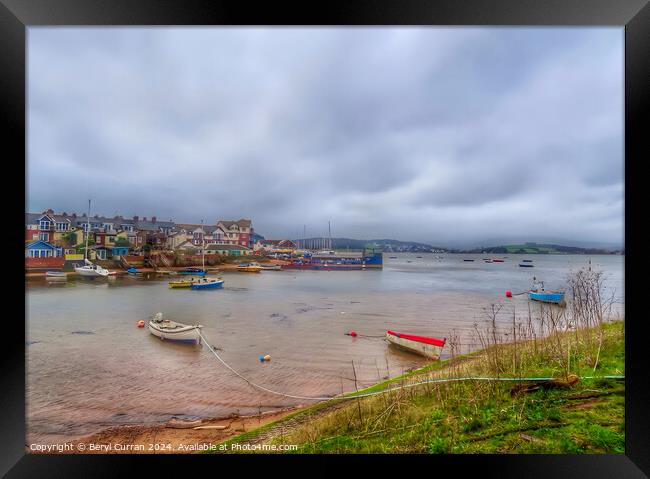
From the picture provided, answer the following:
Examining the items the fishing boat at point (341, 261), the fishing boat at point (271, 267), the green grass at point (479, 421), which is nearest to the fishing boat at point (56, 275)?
the fishing boat at point (271, 267)

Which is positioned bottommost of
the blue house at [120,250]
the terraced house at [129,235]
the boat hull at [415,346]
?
the boat hull at [415,346]

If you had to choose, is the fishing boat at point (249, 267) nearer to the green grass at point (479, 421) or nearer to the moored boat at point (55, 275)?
the moored boat at point (55, 275)

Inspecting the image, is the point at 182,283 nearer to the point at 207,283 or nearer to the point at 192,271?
the point at 207,283

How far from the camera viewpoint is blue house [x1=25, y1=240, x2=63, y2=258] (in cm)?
252

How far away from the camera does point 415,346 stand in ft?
10.3

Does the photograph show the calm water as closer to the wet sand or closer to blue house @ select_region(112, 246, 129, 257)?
the wet sand

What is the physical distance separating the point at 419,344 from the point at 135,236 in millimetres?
4158

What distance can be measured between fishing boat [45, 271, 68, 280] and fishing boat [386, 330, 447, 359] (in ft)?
13.8

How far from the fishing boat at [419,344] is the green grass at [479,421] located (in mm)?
982

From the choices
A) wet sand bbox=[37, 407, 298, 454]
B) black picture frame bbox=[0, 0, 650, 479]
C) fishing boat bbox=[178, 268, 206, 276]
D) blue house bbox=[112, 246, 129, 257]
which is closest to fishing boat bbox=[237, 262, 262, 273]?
fishing boat bbox=[178, 268, 206, 276]

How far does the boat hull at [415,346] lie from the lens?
3.03 meters

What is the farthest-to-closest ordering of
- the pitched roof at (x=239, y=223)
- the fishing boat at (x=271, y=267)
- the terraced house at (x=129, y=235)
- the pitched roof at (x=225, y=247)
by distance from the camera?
the fishing boat at (x=271, y=267)
the pitched roof at (x=225, y=247)
the pitched roof at (x=239, y=223)
the terraced house at (x=129, y=235)

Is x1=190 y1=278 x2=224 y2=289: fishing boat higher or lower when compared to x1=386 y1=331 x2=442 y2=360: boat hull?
higher

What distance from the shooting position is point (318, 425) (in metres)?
1.86
